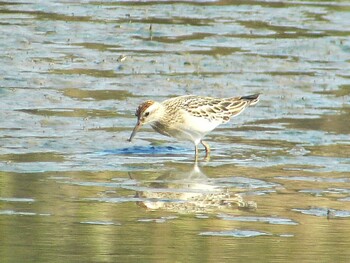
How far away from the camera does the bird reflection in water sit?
35.5ft

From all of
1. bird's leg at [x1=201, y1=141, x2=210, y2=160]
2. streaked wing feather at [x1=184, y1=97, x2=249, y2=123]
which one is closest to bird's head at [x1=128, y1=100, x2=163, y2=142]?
streaked wing feather at [x1=184, y1=97, x2=249, y2=123]

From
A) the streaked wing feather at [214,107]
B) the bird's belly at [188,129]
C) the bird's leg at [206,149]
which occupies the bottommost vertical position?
the bird's leg at [206,149]

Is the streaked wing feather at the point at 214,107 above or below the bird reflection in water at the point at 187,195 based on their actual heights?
above

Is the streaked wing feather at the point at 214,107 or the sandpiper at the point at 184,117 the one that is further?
the streaked wing feather at the point at 214,107

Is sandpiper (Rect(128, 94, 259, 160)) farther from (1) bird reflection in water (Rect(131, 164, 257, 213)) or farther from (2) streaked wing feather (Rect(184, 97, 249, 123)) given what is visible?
(1) bird reflection in water (Rect(131, 164, 257, 213))

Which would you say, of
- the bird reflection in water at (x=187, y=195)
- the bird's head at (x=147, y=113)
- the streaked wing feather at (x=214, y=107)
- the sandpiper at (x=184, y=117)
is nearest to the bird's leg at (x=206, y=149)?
the sandpiper at (x=184, y=117)

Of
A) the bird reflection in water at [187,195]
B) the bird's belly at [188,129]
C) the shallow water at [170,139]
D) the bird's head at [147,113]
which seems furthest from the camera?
the bird's belly at [188,129]

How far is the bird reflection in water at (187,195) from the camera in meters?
10.8

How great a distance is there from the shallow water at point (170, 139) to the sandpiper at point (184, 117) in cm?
23

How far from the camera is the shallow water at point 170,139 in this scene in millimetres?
9547

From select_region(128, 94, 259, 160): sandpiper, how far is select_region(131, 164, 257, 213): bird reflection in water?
125 centimetres

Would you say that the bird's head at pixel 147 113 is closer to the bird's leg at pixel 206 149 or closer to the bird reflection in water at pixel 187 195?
the bird's leg at pixel 206 149

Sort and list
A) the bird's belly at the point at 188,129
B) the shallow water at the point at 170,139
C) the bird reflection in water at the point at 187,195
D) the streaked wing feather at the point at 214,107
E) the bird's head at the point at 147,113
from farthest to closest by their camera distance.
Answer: the streaked wing feather at the point at 214,107 → the bird's belly at the point at 188,129 → the bird's head at the point at 147,113 → the bird reflection in water at the point at 187,195 → the shallow water at the point at 170,139

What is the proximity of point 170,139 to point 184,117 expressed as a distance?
908mm
